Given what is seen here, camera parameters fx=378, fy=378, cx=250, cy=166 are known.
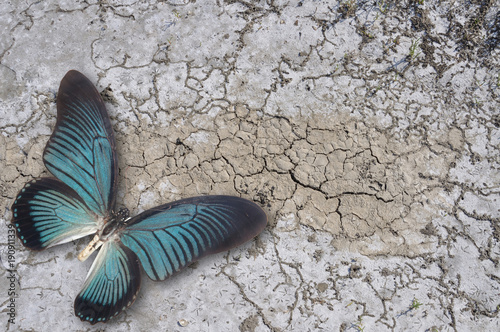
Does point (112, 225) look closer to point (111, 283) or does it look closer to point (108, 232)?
point (108, 232)

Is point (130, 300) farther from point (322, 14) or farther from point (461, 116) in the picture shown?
point (461, 116)

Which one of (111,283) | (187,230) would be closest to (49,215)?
(111,283)

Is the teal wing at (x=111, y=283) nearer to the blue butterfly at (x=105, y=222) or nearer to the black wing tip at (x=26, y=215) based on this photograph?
the blue butterfly at (x=105, y=222)

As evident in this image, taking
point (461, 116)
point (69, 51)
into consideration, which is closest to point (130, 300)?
point (69, 51)

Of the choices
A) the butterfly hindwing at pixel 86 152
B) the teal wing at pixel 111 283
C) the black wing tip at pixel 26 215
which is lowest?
the teal wing at pixel 111 283

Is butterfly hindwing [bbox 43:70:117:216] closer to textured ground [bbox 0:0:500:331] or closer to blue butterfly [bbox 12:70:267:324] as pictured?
blue butterfly [bbox 12:70:267:324]

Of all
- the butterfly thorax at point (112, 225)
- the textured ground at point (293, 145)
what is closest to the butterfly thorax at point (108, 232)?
the butterfly thorax at point (112, 225)

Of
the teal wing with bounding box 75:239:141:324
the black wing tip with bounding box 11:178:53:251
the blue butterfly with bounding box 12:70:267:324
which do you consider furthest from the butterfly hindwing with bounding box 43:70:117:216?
the teal wing with bounding box 75:239:141:324
